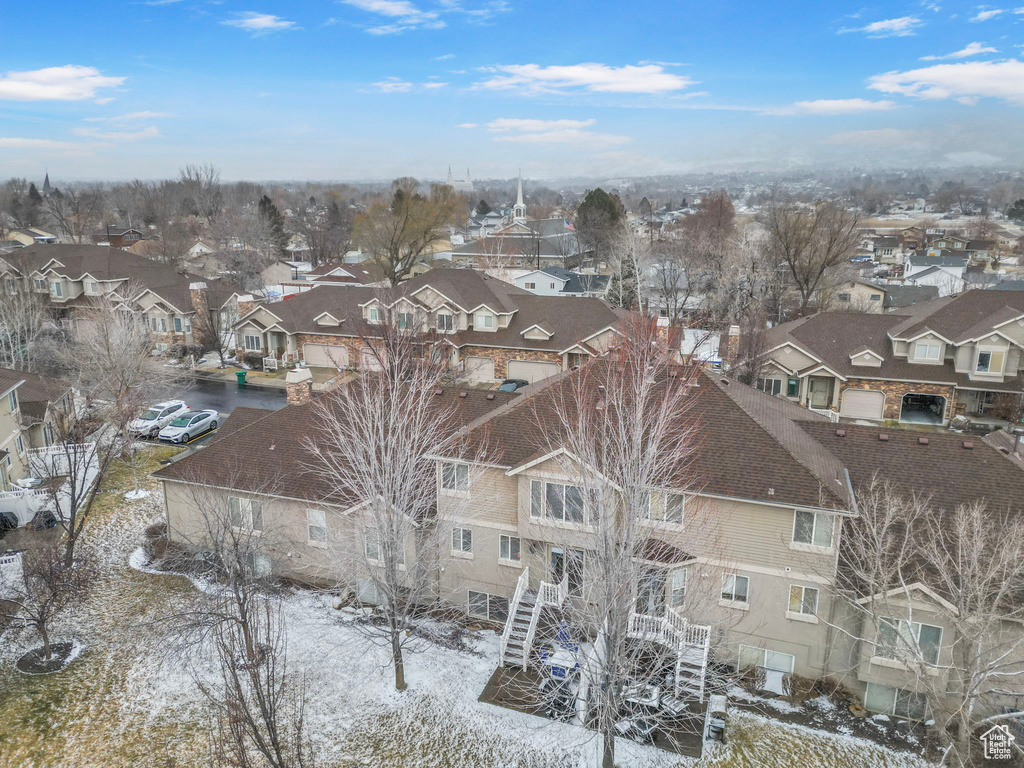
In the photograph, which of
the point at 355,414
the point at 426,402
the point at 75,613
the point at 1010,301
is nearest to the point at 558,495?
the point at 426,402

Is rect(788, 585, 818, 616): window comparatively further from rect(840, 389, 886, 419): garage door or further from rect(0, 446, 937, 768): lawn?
rect(840, 389, 886, 419): garage door

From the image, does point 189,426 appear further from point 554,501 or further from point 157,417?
point 554,501

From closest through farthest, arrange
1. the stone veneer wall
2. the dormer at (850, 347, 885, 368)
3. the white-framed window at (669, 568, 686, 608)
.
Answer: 1. the white-framed window at (669, 568, 686, 608)
2. the stone veneer wall
3. the dormer at (850, 347, 885, 368)

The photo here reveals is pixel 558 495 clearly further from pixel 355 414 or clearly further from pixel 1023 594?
pixel 1023 594

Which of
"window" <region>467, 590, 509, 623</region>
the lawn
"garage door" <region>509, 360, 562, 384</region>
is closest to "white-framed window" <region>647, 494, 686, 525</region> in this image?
the lawn

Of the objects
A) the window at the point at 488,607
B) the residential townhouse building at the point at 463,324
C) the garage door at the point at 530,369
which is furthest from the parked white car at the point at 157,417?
the window at the point at 488,607

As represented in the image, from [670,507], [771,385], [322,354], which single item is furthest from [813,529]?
[322,354]
